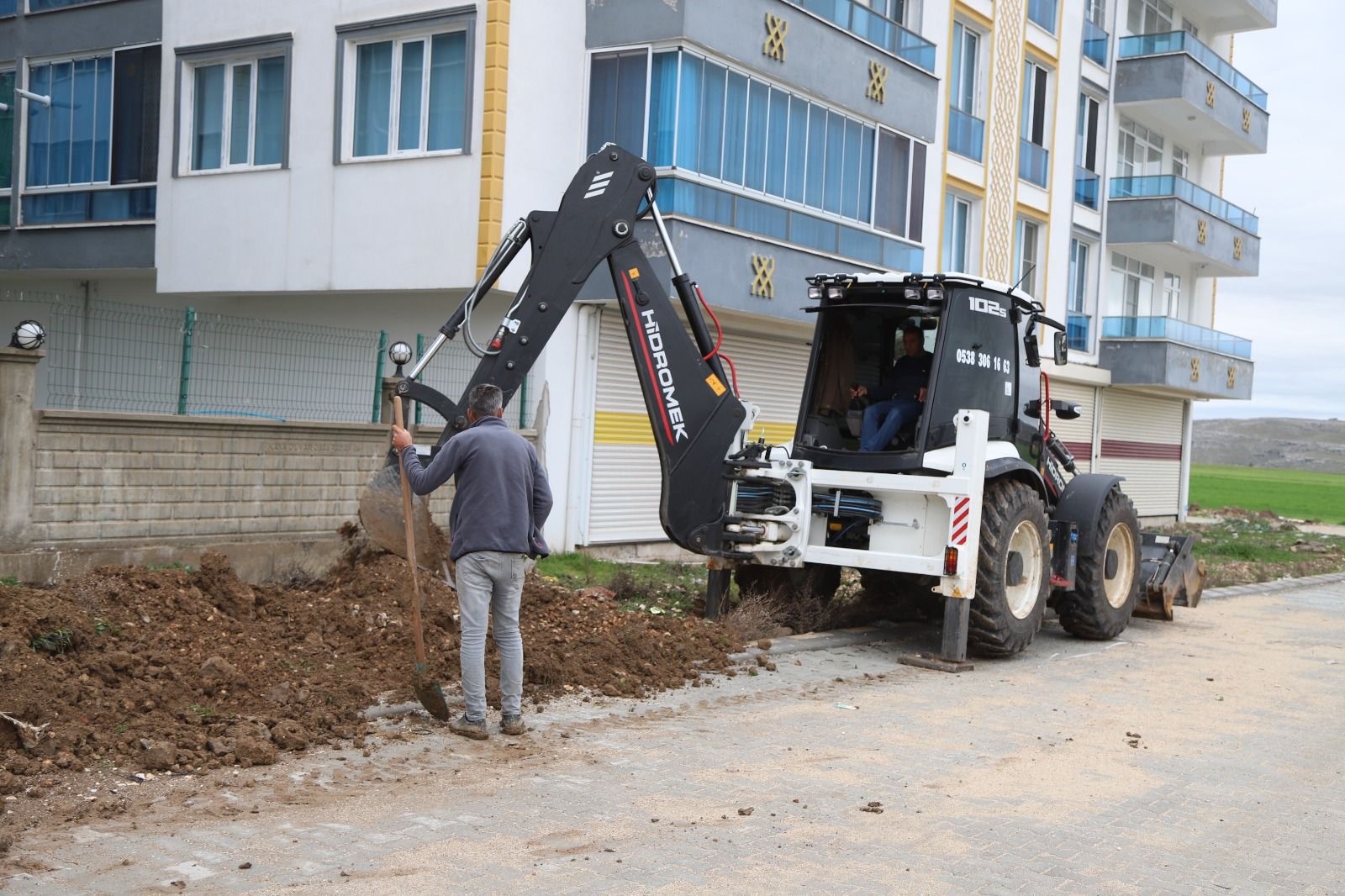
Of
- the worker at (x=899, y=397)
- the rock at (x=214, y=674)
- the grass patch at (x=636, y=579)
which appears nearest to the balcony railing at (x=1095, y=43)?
the grass patch at (x=636, y=579)

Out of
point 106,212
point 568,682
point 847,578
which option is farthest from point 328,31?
point 568,682

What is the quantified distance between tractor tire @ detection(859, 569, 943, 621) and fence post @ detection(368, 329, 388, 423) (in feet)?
17.0

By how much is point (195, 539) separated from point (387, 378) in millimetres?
2724

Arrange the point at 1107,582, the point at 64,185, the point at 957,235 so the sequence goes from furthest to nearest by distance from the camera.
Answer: the point at 957,235, the point at 64,185, the point at 1107,582

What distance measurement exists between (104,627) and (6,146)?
54.6 feet

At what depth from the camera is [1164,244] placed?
31.5 meters

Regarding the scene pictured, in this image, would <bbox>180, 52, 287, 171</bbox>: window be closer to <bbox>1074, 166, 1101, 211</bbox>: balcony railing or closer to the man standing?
the man standing

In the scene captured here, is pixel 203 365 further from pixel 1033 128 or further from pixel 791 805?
pixel 1033 128

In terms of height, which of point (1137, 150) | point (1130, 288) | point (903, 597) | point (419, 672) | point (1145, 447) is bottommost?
point (903, 597)

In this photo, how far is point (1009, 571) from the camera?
38.1 ft

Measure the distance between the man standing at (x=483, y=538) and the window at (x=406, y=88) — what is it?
9.16 m

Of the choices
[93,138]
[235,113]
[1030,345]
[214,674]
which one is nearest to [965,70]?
[235,113]

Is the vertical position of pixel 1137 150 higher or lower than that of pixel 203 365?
higher

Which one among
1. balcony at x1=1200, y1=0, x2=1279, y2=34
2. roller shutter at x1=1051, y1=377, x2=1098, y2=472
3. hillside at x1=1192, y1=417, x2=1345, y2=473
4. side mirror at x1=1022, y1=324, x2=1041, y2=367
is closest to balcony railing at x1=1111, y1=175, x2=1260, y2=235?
roller shutter at x1=1051, y1=377, x2=1098, y2=472
